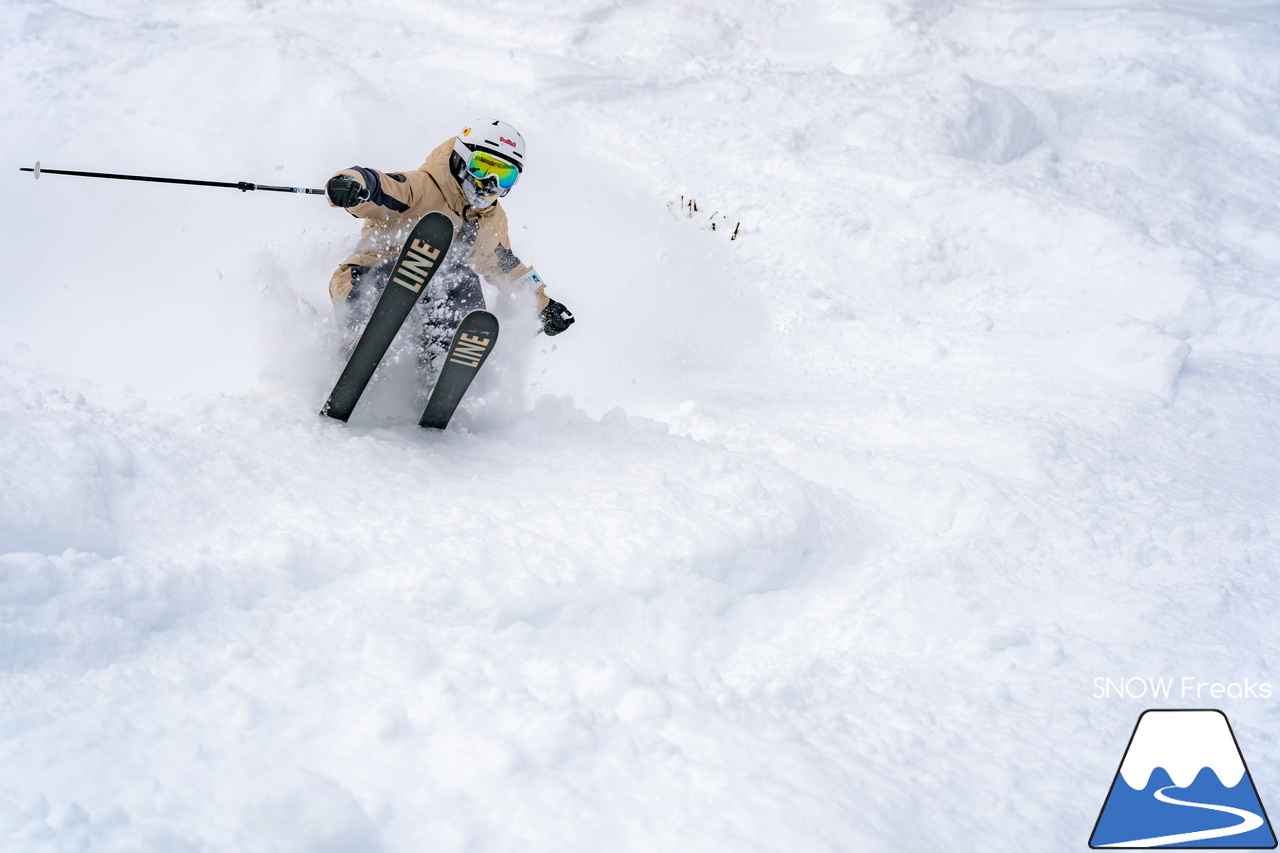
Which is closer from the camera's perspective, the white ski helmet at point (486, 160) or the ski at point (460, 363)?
the ski at point (460, 363)

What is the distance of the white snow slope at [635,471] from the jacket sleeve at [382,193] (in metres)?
0.72

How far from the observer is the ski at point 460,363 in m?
→ 4.12

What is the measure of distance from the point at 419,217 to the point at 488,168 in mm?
435

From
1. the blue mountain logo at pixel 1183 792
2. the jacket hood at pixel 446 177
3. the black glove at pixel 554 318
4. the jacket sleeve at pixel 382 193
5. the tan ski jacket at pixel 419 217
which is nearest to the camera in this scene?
the blue mountain logo at pixel 1183 792

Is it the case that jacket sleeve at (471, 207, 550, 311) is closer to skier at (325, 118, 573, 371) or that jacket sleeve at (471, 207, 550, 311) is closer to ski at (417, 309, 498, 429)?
skier at (325, 118, 573, 371)

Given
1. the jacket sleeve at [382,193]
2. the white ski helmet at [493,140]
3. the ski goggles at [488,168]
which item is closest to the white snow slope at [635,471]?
the jacket sleeve at [382,193]

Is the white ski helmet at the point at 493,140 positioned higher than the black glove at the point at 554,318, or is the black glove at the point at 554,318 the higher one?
the white ski helmet at the point at 493,140

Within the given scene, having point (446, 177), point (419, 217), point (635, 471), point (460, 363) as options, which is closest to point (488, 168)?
point (446, 177)

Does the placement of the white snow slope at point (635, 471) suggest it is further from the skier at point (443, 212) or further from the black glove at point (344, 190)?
the black glove at point (344, 190)

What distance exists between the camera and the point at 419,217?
423cm

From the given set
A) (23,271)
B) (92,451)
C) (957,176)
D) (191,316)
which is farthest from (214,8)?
(92,451)

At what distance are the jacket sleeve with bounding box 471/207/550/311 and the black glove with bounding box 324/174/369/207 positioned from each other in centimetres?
74

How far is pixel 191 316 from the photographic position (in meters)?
6.76

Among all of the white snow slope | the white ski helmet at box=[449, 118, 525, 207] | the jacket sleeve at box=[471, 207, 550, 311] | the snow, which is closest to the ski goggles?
the white ski helmet at box=[449, 118, 525, 207]
